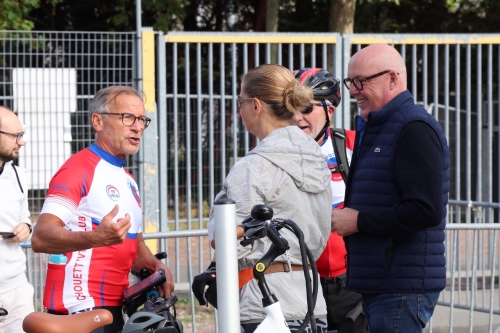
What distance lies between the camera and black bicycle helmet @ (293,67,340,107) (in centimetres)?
488

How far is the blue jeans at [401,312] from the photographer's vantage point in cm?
377

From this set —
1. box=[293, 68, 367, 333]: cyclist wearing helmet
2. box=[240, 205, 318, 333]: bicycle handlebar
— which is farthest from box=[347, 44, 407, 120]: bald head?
box=[240, 205, 318, 333]: bicycle handlebar

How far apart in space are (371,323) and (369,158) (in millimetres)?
737

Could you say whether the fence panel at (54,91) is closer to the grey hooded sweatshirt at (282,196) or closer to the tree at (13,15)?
the grey hooded sweatshirt at (282,196)

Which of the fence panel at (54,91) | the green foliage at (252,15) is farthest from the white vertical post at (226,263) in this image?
the green foliage at (252,15)

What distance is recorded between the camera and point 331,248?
4.70 meters

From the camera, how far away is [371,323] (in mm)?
3879

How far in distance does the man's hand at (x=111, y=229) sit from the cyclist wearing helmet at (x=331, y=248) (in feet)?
4.53

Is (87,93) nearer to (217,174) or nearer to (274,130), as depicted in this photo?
(217,174)

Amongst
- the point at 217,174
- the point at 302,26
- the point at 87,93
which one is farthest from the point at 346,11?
the point at 87,93

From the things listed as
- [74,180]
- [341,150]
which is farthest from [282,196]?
[341,150]

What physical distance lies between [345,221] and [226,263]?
127cm

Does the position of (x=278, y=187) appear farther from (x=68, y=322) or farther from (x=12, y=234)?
(x=12, y=234)

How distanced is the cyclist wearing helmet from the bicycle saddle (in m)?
1.40
